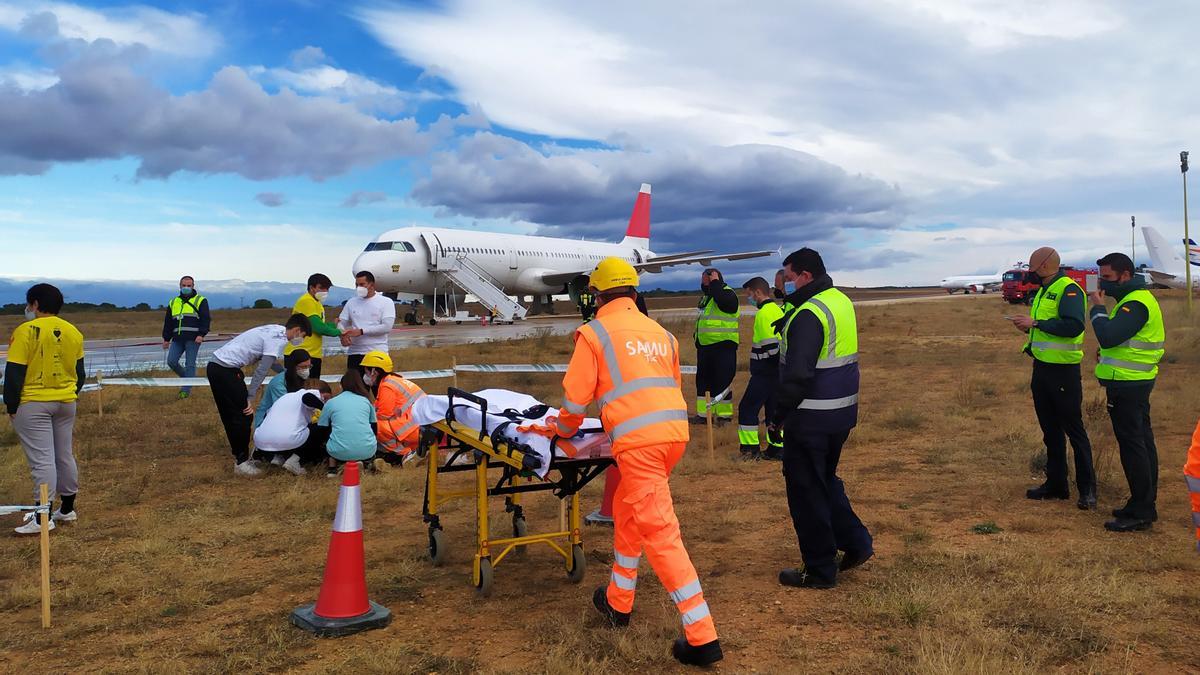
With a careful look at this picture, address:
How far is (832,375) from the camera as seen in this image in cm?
491

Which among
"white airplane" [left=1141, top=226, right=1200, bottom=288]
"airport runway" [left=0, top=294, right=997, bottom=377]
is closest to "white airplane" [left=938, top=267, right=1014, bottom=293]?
"white airplane" [left=1141, top=226, right=1200, bottom=288]

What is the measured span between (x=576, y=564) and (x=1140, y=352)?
4200 mm

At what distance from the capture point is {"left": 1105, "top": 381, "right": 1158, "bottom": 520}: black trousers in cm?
606

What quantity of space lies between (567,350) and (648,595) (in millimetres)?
16423

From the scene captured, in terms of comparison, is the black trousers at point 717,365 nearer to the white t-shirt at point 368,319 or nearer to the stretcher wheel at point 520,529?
the white t-shirt at point 368,319

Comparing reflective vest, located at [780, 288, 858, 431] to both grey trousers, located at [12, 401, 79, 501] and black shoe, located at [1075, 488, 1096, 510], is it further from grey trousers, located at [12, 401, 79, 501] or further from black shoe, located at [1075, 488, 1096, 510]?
grey trousers, located at [12, 401, 79, 501]

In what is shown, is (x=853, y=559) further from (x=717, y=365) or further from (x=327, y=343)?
(x=327, y=343)

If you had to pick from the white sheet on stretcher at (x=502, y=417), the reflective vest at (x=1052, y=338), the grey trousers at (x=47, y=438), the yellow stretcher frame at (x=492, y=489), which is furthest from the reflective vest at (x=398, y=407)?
the reflective vest at (x=1052, y=338)

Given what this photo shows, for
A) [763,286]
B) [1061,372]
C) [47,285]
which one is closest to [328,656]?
[47,285]

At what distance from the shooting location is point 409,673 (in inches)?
159

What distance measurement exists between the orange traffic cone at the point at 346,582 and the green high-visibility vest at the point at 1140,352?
505 centimetres

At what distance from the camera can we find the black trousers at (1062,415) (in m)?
6.49

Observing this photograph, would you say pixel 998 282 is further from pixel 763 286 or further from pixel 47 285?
pixel 47 285

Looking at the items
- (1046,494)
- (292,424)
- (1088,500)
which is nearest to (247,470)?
(292,424)
